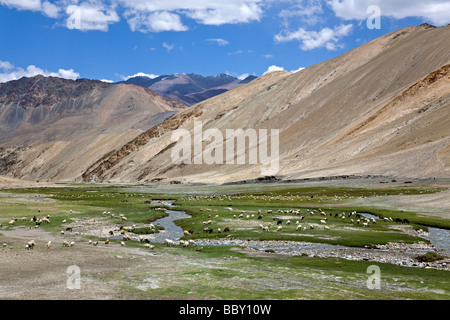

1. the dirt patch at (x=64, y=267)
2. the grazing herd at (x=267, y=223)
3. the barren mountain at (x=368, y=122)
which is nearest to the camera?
the dirt patch at (x=64, y=267)

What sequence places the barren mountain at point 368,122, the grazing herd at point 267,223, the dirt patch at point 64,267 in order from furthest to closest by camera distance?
the barren mountain at point 368,122 → the grazing herd at point 267,223 → the dirt patch at point 64,267

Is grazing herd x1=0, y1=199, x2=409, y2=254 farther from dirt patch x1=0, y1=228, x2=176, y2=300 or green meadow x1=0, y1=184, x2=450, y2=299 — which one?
dirt patch x1=0, y1=228, x2=176, y2=300

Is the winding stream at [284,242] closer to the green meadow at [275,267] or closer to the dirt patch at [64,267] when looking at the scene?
the green meadow at [275,267]

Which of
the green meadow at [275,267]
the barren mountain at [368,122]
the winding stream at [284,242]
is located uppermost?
the barren mountain at [368,122]

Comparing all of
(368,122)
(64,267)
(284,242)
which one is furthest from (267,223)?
(368,122)

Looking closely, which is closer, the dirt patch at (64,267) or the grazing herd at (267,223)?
the dirt patch at (64,267)

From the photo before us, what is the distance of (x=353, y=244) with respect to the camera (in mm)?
33219

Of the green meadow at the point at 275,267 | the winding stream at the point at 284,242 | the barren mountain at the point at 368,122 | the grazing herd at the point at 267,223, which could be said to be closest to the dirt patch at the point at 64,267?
the green meadow at the point at 275,267

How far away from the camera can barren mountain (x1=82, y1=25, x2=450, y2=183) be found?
12125 centimetres

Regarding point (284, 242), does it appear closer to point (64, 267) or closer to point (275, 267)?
point (275, 267)

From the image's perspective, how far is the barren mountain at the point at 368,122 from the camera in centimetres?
12125

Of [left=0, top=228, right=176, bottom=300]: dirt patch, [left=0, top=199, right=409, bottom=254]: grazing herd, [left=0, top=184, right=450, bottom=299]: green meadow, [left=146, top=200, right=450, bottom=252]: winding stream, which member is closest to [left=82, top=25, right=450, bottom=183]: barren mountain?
[left=0, top=199, right=409, bottom=254]: grazing herd

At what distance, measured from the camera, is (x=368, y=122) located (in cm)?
14925

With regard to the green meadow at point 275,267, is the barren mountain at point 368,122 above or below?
above
